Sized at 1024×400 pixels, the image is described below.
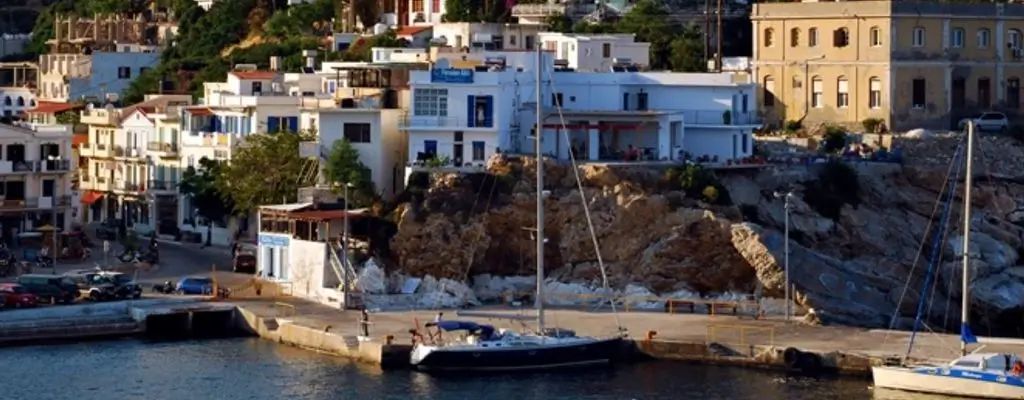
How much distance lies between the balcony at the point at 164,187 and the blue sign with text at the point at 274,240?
13.1m

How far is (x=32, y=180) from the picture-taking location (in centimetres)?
8088

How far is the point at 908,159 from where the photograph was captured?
80.4m

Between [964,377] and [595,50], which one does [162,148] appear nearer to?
[595,50]

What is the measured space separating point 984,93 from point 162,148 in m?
28.2

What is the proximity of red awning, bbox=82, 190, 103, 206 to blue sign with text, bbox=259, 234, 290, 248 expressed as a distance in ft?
60.0

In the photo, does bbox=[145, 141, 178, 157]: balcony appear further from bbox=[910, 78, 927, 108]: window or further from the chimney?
bbox=[910, 78, 927, 108]: window

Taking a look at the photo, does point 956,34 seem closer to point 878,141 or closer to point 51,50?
point 878,141

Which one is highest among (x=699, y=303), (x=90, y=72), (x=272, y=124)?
(x=90, y=72)

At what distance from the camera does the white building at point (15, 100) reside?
113 metres

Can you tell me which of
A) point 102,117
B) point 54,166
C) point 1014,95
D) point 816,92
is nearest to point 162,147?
point 102,117

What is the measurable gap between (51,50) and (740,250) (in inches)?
2375

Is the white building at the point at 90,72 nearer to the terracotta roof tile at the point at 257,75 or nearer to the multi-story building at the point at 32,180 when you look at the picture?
the terracotta roof tile at the point at 257,75

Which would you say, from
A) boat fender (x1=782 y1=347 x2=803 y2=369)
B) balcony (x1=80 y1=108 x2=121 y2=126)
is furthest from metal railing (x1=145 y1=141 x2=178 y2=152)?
boat fender (x1=782 y1=347 x2=803 y2=369)

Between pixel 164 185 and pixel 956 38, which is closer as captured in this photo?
pixel 956 38
